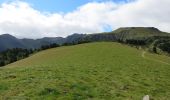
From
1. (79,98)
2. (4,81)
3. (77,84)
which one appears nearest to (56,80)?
(77,84)

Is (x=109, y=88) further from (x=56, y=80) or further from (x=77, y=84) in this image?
(x=56, y=80)

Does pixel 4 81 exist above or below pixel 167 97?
above

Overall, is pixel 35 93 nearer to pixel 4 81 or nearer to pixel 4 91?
pixel 4 91

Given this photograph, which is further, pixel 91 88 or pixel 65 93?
pixel 91 88

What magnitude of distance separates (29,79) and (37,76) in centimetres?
197

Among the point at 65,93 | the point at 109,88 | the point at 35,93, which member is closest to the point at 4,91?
the point at 35,93

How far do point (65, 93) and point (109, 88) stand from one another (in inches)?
211

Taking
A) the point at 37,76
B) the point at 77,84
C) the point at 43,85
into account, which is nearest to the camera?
the point at 43,85

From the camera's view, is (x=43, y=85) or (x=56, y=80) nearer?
(x=43, y=85)

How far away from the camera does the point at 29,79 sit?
94.8 ft

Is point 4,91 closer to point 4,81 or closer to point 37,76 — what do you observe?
point 4,81

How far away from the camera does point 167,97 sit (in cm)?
2695

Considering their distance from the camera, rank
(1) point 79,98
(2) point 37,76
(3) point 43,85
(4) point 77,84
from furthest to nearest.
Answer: (2) point 37,76, (4) point 77,84, (3) point 43,85, (1) point 79,98

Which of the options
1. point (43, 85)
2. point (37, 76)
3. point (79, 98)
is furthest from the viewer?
point (37, 76)
